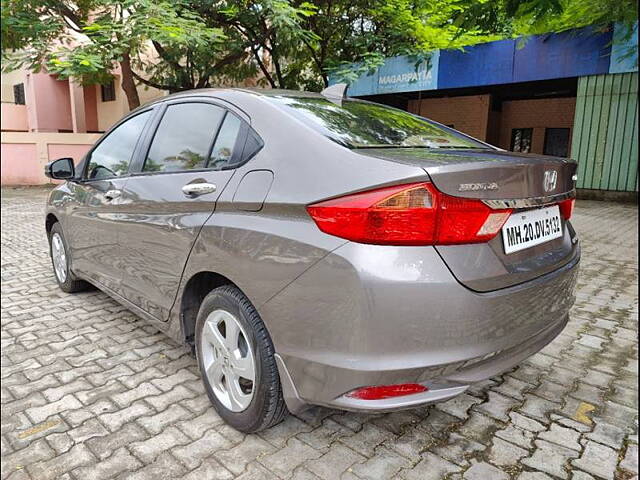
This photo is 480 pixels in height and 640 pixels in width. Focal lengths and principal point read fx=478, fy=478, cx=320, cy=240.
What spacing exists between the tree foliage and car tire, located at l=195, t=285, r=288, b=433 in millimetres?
2554

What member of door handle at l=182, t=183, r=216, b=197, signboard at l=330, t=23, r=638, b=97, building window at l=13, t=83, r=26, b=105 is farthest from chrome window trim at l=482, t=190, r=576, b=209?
building window at l=13, t=83, r=26, b=105

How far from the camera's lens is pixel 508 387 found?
267cm

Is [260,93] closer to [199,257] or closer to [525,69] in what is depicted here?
[199,257]

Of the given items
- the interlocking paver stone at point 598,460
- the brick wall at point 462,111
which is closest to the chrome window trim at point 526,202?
the interlocking paver stone at point 598,460

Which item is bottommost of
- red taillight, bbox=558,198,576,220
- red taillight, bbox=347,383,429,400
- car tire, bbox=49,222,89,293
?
car tire, bbox=49,222,89,293

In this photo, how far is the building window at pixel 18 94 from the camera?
2286cm

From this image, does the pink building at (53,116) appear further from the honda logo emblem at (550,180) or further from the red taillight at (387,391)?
the red taillight at (387,391)

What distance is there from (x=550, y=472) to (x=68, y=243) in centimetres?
377

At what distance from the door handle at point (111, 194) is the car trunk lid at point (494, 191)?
1.87 metres

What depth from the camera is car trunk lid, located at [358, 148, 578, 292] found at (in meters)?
1.69

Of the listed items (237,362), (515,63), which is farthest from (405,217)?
(515,63)

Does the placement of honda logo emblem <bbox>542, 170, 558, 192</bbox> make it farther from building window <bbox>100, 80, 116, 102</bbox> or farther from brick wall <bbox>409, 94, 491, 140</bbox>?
building window <bbox>100, 80, 116, 102</bbox>

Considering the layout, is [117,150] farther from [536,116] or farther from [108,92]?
[108,92]

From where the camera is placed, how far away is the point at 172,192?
252cm
